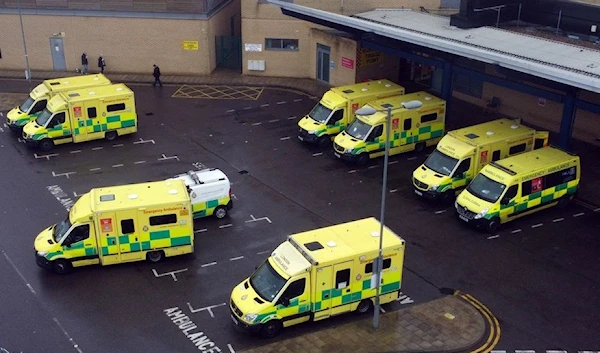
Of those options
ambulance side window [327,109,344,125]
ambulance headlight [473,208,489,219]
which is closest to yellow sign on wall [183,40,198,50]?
ambulance side window [327,109,344,125]

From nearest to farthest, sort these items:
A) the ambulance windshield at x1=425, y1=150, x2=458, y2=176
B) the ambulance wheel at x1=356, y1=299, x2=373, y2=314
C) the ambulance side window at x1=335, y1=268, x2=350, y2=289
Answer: the ambulance side window at x1=335, y1=268, x2=350, y2=289 → the ambulance wheel at x1=356, y1=299, x2=373, y2=314 → the ambulance windshield at x1=425, y1=150, x2=458, y2=176

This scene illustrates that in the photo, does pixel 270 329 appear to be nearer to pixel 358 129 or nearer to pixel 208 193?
pixel 208 193

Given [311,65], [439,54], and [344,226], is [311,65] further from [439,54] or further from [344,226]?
[344,226]

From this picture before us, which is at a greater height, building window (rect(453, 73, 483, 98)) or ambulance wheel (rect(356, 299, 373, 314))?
building window (rect(453, 73, 483, 98))

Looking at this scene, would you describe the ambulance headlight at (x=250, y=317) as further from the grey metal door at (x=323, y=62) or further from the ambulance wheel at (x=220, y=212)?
the grey metal door at (x=323, y=62)

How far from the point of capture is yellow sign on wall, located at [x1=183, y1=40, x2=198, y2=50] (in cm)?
4600

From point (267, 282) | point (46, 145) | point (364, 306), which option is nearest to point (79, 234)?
point (267, 282)

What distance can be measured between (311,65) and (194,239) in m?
21.8

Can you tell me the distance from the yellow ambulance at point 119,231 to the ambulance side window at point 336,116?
12.4 meters

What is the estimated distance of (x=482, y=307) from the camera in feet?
76.2

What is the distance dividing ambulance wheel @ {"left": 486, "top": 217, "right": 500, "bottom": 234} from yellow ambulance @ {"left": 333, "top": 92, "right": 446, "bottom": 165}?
7417 millimetres

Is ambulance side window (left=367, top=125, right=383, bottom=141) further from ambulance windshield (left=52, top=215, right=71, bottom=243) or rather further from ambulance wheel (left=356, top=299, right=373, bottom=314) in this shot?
ambulance windshield (left=52, top=215, right=71, bottom=243)

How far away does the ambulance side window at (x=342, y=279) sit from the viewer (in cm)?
2167

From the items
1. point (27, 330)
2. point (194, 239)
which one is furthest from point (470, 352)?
point (27, 330)
